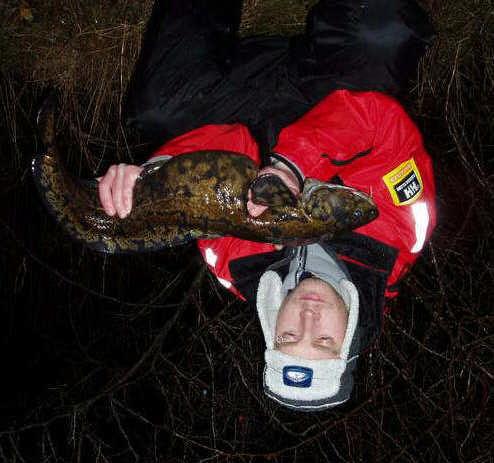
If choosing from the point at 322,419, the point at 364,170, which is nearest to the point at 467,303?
the point at 322,419

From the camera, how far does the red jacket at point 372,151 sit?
2521 mm

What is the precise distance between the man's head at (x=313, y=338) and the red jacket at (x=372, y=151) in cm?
27

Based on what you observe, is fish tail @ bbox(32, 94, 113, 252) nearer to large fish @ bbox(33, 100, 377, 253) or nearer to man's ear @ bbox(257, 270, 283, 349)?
large fish @ bbox(33, 100, 377, 253)

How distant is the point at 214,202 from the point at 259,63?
149 centimetres

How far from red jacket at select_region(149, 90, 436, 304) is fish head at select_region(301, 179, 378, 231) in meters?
0.52

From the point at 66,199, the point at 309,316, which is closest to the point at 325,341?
the point at 309,316

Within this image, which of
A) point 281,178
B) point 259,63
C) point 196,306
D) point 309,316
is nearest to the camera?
point 281,178

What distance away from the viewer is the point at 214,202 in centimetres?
194

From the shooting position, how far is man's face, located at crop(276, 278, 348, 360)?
266 cm

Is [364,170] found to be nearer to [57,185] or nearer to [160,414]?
[57,185]

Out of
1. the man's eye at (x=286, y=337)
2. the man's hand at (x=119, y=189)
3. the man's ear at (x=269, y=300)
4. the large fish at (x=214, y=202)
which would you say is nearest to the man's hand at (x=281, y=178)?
the large fish at (x=214, y=202)

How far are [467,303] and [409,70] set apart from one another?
9.38 feet

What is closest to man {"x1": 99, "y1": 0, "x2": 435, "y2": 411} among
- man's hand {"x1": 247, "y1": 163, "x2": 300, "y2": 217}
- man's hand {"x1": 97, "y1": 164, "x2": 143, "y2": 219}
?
man's hand {"x1": 247, "y1": 163, "x2": 300, "y2": 217}

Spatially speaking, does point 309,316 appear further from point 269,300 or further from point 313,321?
point 269,300
